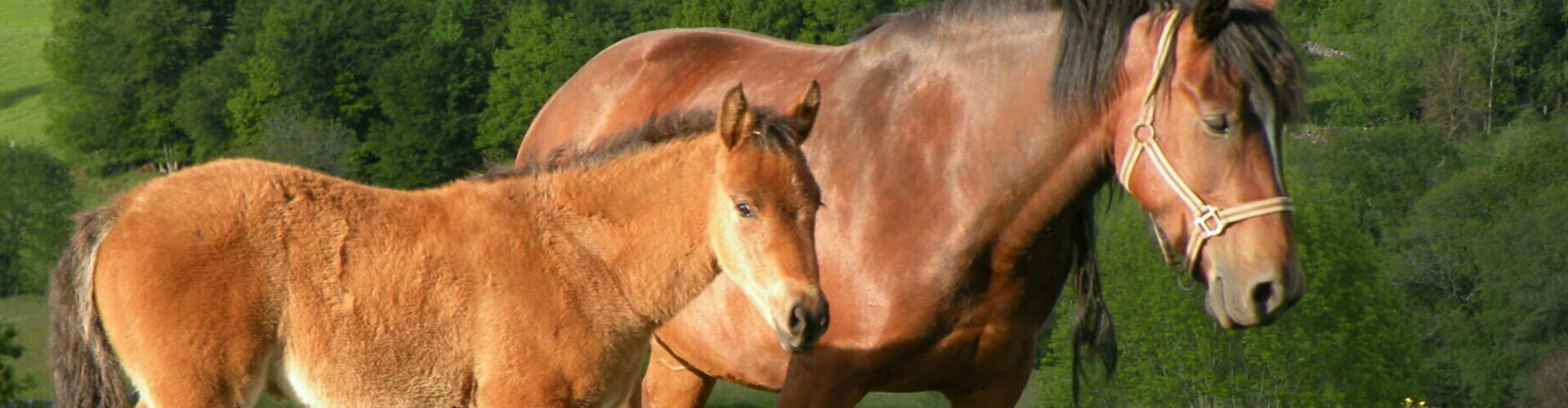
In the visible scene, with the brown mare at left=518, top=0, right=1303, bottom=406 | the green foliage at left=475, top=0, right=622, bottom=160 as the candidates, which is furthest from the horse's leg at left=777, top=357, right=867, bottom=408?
the green foliage at left=475, top=0, right=622, bottom=160

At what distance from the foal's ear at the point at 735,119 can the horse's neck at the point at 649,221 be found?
0.13 meters

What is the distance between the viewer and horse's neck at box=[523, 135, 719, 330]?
5.07 meters

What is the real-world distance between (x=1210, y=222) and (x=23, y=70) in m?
81.5

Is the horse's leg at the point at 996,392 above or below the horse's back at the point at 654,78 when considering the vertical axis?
below

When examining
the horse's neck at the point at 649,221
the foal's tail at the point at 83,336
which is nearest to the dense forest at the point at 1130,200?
the horse's neck at the point at 649,221

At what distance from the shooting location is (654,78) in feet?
23.2

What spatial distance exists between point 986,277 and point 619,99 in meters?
2.31

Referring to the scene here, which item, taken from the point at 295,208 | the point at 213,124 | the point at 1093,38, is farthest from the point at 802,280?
the point at 213,124

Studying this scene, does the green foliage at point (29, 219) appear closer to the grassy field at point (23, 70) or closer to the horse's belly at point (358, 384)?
the grassy field at point (23, 70)

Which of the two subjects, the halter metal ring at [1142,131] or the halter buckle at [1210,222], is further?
the halter metal ring at [1142,131]

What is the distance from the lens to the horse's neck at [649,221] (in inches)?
200

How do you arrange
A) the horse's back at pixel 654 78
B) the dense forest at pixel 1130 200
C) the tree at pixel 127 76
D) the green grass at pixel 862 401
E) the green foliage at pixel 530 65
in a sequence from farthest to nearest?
1. the tree at pixel 127 76
2. the green foliage at pixel 530 65
3. the green grass at pixel 862 401
4. the dense forest at pixel 1130 200
5. the horse's back at pixel 654 78

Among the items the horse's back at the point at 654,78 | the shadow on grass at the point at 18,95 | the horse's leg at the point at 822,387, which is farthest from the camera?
the shadow on grass at the point at 18,95

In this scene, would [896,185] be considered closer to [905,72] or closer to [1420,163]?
[905,72]
